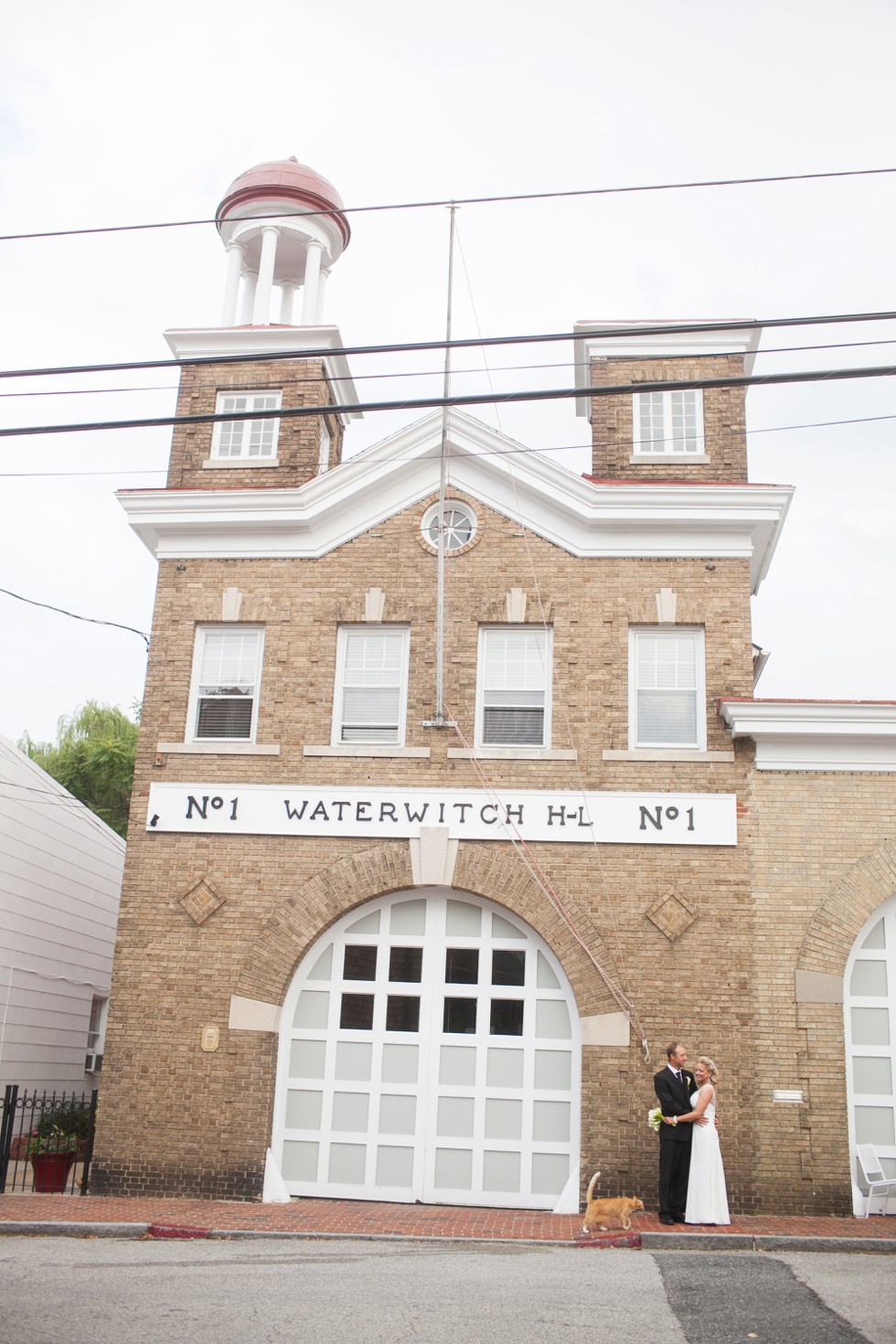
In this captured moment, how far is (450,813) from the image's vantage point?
1552 centimetres

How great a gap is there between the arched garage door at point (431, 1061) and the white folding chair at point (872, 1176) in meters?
3.17

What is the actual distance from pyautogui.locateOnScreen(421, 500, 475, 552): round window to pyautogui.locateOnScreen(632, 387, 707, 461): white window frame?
2.53 metres

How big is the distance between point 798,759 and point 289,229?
1120 cm

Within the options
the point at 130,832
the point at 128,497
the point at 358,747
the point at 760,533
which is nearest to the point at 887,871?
the point at 760,533

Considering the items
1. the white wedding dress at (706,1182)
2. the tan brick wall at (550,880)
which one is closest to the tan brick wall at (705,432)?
the tan brick wall at (550,880)

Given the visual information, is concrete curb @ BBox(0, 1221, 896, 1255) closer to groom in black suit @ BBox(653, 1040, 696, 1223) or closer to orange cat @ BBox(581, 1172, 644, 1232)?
orange cat @ BBox(581, 1172, 644, 1232)

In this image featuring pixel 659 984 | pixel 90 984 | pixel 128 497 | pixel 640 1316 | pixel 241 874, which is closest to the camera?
pixel 640 1316

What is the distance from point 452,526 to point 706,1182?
28.1 feet

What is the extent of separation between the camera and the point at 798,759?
Answer: 49.9 feet

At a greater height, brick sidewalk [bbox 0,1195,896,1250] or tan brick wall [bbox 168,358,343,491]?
tan brick wall [bbox 168,358,343,491]

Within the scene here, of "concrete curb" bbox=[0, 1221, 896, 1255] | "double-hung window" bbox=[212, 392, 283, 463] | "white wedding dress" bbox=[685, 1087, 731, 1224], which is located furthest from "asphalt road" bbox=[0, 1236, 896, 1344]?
"double-hung window" bbox=[212, 392, 283, 463]

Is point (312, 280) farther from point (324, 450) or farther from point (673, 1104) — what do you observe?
point (673, 1104)

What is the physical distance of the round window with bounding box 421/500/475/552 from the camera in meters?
16.7

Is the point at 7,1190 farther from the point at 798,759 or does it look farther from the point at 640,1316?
the point at 798,759
